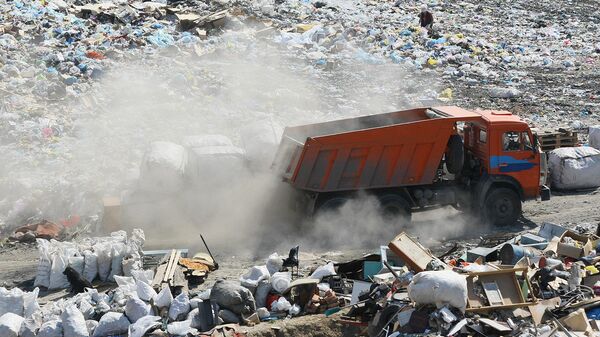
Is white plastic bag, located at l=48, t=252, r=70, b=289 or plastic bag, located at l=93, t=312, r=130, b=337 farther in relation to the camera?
white plastic bag, located at l=48, t=252, r=70, b=289

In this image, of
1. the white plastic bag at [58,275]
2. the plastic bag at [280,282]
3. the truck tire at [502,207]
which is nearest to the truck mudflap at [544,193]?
the truck tire at [502,207]

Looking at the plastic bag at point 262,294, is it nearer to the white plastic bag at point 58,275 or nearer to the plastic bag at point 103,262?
the plastic bag at point 103,262

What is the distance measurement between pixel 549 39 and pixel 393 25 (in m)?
5.19

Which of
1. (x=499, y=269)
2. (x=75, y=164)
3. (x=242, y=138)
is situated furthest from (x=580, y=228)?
(x=75, y=164)

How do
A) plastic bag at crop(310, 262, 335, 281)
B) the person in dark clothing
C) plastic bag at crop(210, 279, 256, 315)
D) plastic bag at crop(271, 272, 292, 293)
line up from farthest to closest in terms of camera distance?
the person in dark clothing → plastic bag at crop(310, 262, 335, 281) → plastic bag at crop(271, 272, 292, 293) → plastic bag at crop(210, 279, 256, 315)

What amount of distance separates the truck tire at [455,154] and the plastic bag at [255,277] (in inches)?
174

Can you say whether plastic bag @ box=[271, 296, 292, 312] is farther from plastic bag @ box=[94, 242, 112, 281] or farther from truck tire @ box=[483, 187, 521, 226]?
truck tire @ box=[483, 187, 521, 226]

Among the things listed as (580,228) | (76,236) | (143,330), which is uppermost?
(580,228)

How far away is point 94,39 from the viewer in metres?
20.3

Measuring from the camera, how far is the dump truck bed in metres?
12.8

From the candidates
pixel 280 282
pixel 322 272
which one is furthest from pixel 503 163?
pixel 280 282

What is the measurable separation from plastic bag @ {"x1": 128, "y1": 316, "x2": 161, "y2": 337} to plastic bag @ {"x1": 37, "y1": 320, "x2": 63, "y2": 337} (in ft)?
2.61

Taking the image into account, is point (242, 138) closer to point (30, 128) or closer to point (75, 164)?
point (75, 164)

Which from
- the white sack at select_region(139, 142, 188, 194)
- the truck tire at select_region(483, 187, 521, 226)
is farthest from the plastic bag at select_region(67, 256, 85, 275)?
the truck tire at select_region(483, 187, 521, 226)
